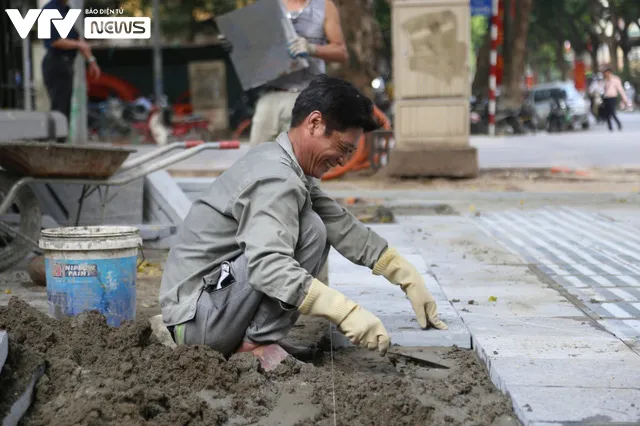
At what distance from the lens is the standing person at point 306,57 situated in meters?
6.60

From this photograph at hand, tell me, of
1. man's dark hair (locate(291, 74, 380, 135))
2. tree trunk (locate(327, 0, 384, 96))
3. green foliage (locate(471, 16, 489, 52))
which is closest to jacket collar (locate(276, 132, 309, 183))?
man's dark hair (locate(291, 74, 380, 135))

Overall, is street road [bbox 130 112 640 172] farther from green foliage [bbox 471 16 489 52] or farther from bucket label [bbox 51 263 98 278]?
green foliage [bbox 471 16 489 52]

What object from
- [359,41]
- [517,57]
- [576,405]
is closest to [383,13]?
[517,57]

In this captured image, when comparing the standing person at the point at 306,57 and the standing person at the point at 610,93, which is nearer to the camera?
the standing person at the point at 306,57

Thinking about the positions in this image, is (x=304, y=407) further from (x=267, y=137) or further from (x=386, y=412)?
(x=267, y=137)

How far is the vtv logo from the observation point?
702cm

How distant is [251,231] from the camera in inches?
147

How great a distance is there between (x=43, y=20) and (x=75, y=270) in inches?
178

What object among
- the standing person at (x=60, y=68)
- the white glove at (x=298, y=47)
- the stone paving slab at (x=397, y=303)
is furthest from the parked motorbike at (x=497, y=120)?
the white glove at (x=298, y=47)

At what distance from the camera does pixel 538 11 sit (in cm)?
5197

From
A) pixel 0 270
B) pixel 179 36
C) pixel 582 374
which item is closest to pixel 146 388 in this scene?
pixel 582 374

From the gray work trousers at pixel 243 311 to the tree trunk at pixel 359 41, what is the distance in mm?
11230

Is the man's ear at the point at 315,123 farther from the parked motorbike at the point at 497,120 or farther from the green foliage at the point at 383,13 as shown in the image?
the green foliage at the point at 383,13

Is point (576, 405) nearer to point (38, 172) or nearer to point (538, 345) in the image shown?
point (538, 345)
